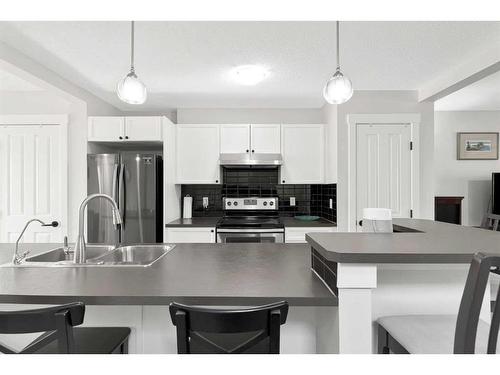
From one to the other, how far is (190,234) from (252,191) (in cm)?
113

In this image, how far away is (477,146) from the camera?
15.7ft

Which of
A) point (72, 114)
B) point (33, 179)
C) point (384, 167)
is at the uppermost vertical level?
point (72, 114)

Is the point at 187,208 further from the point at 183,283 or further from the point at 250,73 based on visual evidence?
the point at 183,283

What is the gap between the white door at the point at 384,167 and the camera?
354 cm

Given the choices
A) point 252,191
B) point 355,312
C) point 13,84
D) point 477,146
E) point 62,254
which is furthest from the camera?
point 477,146

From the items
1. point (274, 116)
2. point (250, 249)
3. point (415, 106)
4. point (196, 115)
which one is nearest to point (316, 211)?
point (274, 116)

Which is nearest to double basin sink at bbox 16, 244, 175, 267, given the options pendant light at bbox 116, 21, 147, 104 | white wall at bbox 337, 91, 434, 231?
pendant light at bbox 116, 21, 147, 104

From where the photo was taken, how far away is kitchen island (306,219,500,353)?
1136 mm

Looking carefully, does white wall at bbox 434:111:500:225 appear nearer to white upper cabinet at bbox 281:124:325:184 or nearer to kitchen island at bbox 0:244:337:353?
white upper cabinet at bbox 281:124:325:184

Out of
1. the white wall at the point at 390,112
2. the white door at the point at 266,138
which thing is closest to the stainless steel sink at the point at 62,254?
the white door at the point at 266,138

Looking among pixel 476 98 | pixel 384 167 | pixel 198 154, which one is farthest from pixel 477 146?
pixel 198 154

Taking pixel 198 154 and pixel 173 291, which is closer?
pixel 173 291

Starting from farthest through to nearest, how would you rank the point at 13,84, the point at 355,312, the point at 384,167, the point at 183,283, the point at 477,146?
1. the point at 477,146
2. the point at 384,167
3. the point at 13,84
4. the point at 183,283
5. the point at 355,312

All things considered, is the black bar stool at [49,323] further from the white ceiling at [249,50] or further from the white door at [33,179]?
the white door at [33,179]
